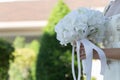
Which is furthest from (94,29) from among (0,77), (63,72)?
(0,77)

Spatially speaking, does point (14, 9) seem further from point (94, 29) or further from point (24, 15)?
point (94, 29)

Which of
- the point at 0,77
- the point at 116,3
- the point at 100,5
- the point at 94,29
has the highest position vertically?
the point at 100,5

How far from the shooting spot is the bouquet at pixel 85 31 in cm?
228

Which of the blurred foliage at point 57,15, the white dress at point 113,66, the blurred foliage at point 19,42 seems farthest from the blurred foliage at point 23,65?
the white dress at point 113,66

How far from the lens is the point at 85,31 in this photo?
7.55ft

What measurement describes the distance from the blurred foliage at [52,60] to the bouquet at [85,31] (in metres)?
3.79

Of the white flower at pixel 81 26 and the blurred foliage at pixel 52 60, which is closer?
the white flower at pixel 81 26

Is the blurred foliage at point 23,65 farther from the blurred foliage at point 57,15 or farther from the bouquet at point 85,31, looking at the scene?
the bouquet at point 85,31

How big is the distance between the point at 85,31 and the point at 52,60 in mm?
4046

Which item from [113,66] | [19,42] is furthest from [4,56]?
[19,42]

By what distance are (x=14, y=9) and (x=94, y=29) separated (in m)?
12.5

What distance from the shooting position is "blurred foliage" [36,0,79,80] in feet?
20.3

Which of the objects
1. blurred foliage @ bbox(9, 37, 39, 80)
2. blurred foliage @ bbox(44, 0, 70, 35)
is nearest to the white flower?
blurred foliage @ bbox(44, 0, 70, 35)

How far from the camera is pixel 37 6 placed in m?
14.5
